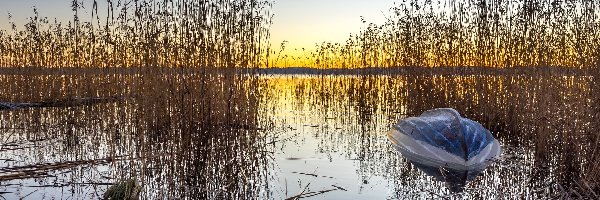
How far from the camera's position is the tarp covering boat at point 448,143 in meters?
4.77

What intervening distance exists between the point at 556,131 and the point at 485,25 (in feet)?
6.67

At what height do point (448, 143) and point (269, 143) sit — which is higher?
point (448, 143)

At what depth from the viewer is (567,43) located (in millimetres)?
6078

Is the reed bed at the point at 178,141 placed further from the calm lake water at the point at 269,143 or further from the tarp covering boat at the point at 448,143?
the tarp covering boat at the point at 448,143

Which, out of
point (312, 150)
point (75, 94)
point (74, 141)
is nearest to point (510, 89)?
point (312, 150)

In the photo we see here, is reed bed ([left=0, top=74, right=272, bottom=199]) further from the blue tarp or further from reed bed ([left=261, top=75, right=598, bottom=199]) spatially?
the blue tarp

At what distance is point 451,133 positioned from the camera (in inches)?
196

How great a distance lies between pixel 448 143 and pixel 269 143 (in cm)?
199

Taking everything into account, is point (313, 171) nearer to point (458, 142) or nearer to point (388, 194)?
point (388, 194)

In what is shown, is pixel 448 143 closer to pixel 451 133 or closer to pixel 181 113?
pixel 451 133

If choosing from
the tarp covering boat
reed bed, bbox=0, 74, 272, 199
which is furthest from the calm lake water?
the tarp covering boat

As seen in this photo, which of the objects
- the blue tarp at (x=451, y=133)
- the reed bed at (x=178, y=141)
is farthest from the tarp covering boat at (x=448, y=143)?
the reed bed at (x=178, y=141)

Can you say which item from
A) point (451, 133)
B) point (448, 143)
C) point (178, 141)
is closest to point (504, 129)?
point (451, 133)

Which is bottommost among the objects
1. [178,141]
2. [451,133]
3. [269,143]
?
[269,143]
